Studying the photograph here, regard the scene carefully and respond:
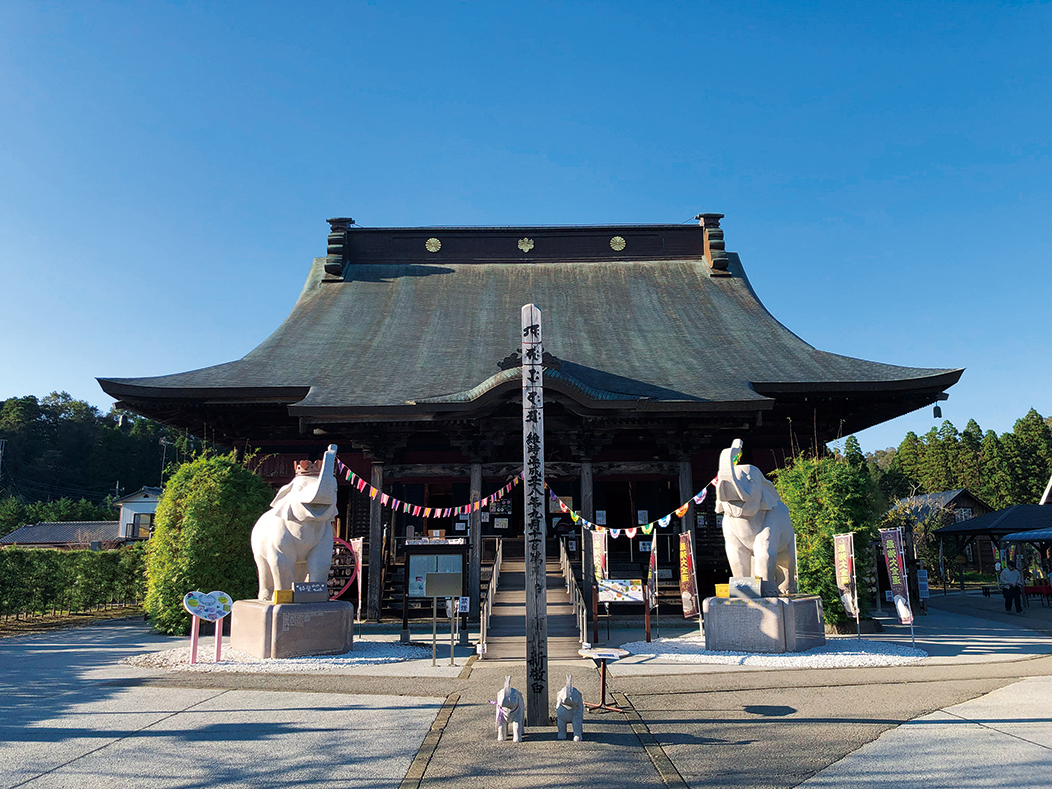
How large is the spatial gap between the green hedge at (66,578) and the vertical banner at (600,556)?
37.0ft

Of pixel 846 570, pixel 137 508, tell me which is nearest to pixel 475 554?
pixel 846 570

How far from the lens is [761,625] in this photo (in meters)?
10.3

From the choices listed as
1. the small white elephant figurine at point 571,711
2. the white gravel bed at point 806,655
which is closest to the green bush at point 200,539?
the white gravel bed at point 806,655

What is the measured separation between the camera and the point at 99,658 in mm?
10539

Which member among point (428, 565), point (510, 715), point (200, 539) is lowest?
point (510, 715)

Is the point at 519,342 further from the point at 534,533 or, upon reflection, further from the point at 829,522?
the point at 534,533

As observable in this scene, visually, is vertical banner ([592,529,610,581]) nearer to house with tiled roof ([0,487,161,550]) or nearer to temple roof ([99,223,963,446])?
temple roof ([99,223,963,446])

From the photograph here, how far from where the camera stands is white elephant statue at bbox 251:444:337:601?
10477 mm

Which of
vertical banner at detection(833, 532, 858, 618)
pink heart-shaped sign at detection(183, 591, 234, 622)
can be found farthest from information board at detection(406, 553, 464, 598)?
vertical banner at detection(833, 532, 858, 618)

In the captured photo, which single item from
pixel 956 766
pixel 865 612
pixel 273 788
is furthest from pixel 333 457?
pixel 865 612

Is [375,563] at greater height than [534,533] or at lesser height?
lesser

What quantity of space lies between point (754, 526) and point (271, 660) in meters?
7.44

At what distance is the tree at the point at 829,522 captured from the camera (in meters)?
12.4

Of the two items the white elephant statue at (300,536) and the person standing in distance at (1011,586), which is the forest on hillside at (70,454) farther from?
the person standing in distance at (1011,586)
